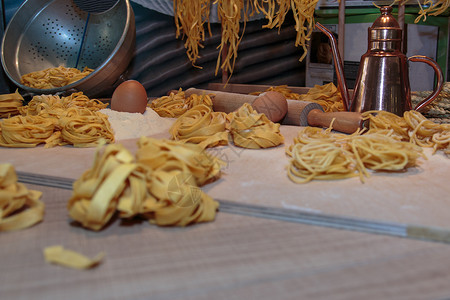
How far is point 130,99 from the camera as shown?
5.28 feet

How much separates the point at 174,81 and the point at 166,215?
5.80ft

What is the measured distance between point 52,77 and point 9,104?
242mm

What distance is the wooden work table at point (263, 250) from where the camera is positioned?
2.00 feet

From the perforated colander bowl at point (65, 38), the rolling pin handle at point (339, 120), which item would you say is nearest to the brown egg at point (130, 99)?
the perforated colander bowl at point (65, 38)

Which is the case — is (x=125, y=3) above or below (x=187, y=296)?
above

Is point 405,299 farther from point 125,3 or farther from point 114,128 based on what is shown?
point 125,3

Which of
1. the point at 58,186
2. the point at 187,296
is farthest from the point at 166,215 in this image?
the point at 58,186

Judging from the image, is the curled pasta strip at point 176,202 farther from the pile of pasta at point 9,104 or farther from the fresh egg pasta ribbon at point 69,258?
the pile of pasta at point 9,104

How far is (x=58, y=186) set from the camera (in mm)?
1030

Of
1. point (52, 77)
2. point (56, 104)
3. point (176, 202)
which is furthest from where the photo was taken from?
point (52, 77)

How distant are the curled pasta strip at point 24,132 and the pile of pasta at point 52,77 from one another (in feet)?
2.24

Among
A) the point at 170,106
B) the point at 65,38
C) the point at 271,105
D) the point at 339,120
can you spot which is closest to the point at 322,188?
the point at 339,120

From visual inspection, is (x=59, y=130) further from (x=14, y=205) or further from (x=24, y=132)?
(x=14, y=205)

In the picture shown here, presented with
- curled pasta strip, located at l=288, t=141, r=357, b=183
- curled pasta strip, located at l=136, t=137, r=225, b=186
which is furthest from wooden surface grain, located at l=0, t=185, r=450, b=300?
curled pasta strip, located at l=288, t=141, r=357, b=183
